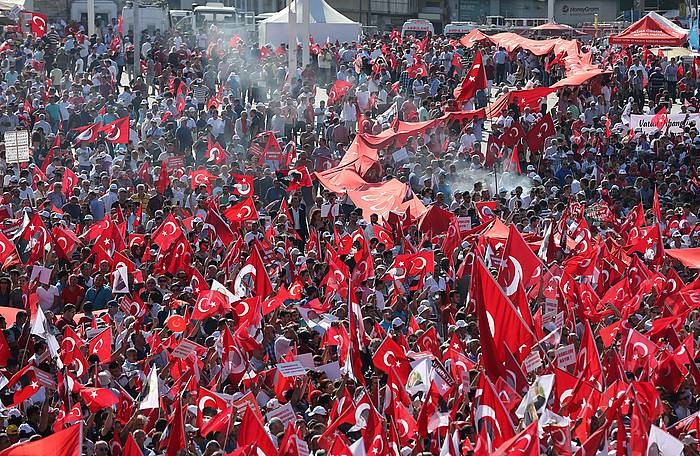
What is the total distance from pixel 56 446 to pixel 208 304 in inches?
170

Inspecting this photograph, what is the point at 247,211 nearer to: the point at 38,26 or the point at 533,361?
the point at 533,361

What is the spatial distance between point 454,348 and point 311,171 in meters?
10.7

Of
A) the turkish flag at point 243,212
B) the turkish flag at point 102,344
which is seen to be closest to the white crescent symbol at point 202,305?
the turkish flag at point 102,344

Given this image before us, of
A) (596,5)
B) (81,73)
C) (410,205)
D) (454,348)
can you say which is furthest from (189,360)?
(596,5)

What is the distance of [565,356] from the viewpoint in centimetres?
1261

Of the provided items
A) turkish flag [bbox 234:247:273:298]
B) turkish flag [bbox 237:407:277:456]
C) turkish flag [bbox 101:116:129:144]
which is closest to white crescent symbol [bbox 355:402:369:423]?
turkish flag [bbox 237:407:277:456]

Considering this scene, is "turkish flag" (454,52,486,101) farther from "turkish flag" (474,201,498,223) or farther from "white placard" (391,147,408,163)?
"turkish flag" (474,201,498,223)

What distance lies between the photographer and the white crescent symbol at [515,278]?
13.7m

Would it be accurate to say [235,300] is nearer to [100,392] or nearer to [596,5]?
[100,392]

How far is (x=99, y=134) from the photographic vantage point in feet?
78.4

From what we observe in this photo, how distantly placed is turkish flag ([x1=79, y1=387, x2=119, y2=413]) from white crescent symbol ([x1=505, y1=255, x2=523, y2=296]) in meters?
3.81

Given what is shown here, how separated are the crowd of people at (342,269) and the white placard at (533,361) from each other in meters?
0.04

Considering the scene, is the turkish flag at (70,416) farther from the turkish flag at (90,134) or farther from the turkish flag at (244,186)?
the turkish flag at (90,134)

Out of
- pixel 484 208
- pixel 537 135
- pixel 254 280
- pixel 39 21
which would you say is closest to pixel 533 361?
pixel 254 280
